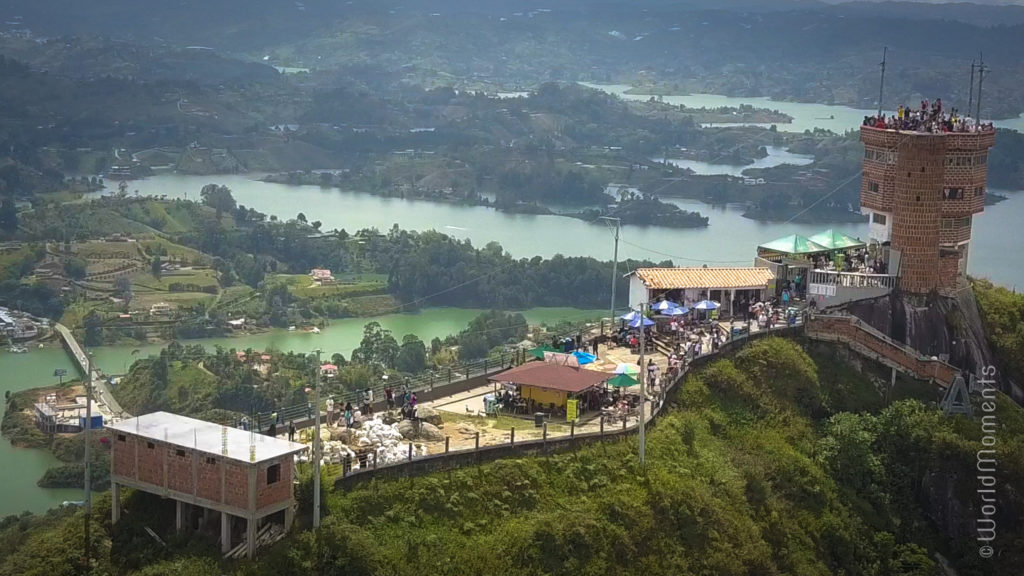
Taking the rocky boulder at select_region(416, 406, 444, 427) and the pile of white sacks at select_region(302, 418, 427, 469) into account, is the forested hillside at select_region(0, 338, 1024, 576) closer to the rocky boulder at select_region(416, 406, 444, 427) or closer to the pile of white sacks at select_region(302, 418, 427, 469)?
the pile of white sacks at select_region(302, 418, 427, 469)

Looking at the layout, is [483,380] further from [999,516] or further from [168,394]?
[168,394]

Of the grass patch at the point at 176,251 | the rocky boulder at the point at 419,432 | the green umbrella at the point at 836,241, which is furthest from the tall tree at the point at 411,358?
the rocky boulder at the point at 419,432

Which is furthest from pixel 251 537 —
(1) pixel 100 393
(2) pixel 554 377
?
(1) pixel 100 393

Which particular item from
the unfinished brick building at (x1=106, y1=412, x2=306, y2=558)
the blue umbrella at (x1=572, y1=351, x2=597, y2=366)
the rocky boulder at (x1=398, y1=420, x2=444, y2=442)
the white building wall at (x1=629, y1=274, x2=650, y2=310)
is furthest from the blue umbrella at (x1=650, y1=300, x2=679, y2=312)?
the unfinished brick building at (x1=106, y1=412, x2=306, y2=558)

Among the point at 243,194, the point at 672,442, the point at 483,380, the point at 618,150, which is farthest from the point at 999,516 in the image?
the point at 618,150

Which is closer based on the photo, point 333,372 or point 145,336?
point 333,372

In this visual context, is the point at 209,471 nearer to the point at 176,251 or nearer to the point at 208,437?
the point at 208,437

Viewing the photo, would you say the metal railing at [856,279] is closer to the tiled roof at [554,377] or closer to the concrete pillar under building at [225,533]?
the tiled roof at [554,377]
